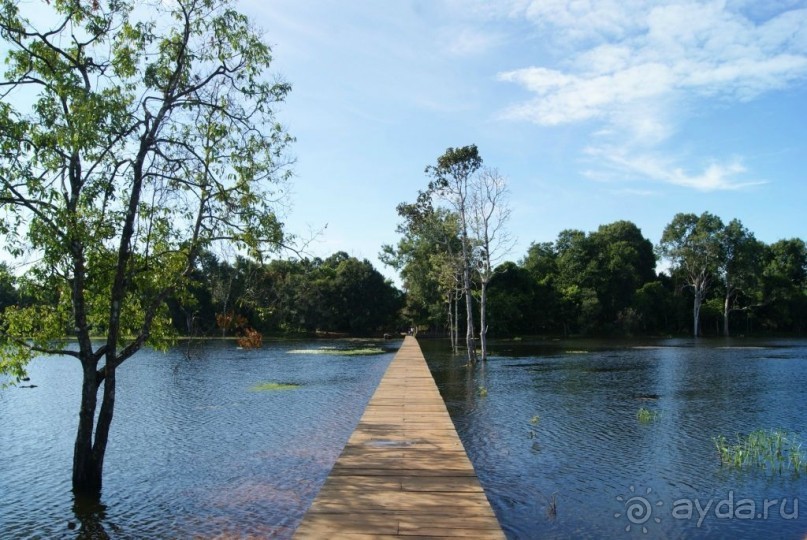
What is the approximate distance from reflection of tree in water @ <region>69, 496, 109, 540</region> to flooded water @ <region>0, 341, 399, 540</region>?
2 cm

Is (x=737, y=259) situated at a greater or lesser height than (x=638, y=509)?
greater

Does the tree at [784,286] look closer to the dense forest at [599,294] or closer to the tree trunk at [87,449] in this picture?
the dense forest at [599,294]

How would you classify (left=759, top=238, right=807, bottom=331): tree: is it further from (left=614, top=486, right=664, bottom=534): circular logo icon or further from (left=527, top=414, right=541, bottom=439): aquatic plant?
(left=614, top=486, right=664, bottom=534): circular logo icon

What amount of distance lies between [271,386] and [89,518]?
1377cm

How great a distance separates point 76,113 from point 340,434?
889 centimetres

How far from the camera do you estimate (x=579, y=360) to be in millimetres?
32500

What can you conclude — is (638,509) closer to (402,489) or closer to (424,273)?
(402,489)

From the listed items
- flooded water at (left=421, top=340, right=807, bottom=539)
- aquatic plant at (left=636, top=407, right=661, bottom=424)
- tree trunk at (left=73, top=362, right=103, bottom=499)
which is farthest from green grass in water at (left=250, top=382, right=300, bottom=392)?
aquatic plant at (left=636, top=407, right=661, bottom=424)

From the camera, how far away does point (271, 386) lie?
73.1 ft

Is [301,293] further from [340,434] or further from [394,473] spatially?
[394,473]

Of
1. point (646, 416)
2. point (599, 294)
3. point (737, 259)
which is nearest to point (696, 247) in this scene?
point (737, 259)

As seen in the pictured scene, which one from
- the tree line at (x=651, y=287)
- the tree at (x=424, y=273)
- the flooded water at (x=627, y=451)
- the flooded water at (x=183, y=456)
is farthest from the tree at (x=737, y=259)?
the flooded water at (x=183, y=456)

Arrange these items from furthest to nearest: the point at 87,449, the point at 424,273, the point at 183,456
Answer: the point at 424,273 → the point at 183,456 → the point at 87,449

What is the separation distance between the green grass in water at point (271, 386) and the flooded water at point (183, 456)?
28cm
